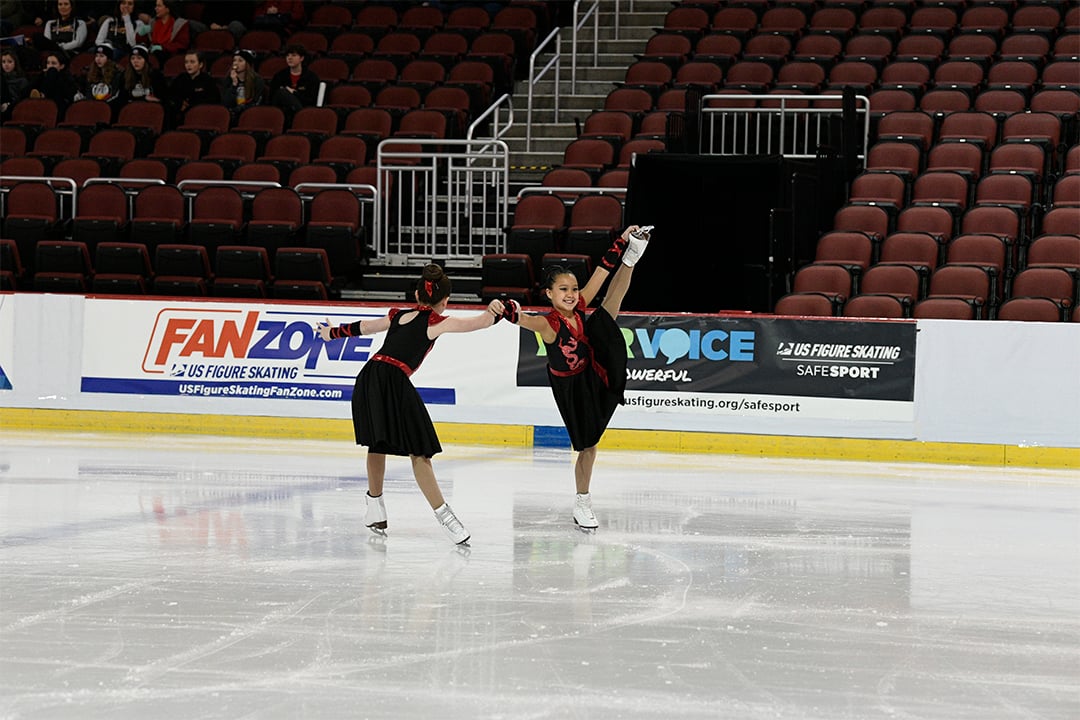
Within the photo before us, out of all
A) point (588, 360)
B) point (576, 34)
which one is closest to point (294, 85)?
point (576, 34)

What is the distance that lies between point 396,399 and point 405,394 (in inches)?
2.2

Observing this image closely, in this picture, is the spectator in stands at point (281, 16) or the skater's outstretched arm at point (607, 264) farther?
the spectator in stands at point (281, 16)

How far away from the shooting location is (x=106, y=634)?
5410mm

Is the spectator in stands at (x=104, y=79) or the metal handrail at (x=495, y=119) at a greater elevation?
the spectator in stands at (x=104, y=79)

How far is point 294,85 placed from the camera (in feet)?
59.9

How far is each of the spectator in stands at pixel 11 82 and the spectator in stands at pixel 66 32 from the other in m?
1.26

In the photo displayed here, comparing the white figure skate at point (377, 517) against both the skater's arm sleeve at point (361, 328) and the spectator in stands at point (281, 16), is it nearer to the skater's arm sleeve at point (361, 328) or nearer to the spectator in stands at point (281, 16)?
the skater's arm sleeve at point (361, 328)

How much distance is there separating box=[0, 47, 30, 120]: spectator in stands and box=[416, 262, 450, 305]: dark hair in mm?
13256

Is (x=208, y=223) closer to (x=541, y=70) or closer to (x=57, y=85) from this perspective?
(x=57, y=85)

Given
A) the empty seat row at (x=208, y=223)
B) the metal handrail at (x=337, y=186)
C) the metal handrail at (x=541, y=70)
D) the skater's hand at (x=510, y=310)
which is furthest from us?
the metal handrail at (x=541, y=70)

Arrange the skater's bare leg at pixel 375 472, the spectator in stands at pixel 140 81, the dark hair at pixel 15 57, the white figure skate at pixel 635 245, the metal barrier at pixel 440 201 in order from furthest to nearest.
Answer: the dark hair at pixel 15 57 < the spectator in stands at pixel 140 81 < the metal barrier at pixel 440 201 < the white figure skate at pixel 635 245 < the skater's bare leg at pixel 375 472

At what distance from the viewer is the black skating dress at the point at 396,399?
24.5 ft

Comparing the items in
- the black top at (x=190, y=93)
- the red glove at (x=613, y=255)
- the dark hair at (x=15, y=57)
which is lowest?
the red glove at (x=613, y=255)

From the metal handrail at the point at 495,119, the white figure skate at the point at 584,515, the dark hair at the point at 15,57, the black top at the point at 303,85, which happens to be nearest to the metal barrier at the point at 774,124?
the metal handrail at the point at 495,119
